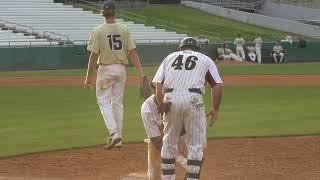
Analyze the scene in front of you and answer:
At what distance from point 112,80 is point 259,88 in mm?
13457

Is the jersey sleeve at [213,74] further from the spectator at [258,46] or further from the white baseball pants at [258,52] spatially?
the white baseball pants at [258,52]

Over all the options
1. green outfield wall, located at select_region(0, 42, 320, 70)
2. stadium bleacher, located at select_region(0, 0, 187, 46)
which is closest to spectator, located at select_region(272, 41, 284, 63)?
green outfield wall, located at select_region(0, 42, 320, 70)

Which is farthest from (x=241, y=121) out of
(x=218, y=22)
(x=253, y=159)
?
(x=218, y=22)

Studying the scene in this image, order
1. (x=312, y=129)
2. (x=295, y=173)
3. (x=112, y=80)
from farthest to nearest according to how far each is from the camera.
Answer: (x=312, y=129)
(x=112, y=80)
(x=295, y=173)

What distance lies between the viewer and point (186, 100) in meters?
7.08

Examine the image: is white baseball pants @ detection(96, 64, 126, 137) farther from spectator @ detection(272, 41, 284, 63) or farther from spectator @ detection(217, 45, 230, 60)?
spectator @ detection(272, 41, 284, 63)

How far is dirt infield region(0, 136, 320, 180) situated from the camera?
8.45 meters

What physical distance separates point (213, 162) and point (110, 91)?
2021 millimetres

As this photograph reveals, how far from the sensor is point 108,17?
10211 mm

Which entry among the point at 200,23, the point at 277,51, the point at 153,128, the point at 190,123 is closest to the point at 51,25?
the point at 200,23

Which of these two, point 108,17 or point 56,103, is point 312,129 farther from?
point 56,103

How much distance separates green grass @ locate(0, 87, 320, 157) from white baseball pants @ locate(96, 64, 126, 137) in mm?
978

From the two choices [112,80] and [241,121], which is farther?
[241,121]

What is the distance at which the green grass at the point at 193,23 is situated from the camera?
51.8 meters
